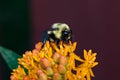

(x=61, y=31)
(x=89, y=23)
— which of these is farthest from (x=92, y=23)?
(x=61, y=31)

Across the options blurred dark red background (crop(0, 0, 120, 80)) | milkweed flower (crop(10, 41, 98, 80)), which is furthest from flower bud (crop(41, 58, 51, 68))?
blurred dark red background (crop(0, 0, 120, 80))

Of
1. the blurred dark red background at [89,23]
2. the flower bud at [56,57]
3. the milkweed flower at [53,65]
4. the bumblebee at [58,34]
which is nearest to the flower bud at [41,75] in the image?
the milkweed flower at [53,65]

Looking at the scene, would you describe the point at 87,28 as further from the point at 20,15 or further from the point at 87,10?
the point at 20,15

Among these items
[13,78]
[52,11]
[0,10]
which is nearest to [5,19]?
[0,10]

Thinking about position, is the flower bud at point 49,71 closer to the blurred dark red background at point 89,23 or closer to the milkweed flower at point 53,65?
the milkweed flower at point 53,65

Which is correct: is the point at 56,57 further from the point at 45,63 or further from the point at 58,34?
the point at 58,34

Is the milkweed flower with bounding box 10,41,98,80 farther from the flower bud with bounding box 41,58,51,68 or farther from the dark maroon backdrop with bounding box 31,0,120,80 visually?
the dark maroon backdrop with bounding box 31,0,120,80
